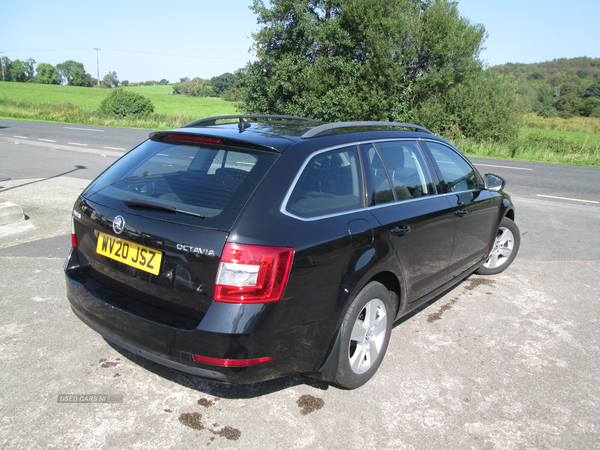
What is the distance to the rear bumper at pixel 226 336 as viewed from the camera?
225cm

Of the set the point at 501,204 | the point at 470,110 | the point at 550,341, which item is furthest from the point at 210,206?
the point at 470,110

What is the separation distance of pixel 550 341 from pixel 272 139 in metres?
2.87

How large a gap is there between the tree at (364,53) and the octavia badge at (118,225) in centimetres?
2256

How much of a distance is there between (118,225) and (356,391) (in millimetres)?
1824

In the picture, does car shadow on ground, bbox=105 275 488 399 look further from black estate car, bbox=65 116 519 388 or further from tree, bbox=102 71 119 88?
tree, bbox=102 71 119 88

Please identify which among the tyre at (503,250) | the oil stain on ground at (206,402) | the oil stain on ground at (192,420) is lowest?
the oil stain on ground at (206,402)

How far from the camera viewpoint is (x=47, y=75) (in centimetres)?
10612

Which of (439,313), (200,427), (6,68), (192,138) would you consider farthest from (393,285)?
(6,68)

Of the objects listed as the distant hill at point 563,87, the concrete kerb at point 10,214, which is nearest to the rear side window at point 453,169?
the concrete kerb at point 10,214

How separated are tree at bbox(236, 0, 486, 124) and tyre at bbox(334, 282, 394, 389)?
22.1 meters

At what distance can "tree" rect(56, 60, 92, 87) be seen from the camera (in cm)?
11506

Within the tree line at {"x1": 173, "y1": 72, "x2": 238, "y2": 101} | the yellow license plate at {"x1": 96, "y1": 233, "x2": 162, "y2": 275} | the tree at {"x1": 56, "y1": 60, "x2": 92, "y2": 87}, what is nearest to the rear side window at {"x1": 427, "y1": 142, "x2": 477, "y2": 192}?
the yellow license plate at {"x1": 96, "y1": 233, "x2": 162, "y2": 275}

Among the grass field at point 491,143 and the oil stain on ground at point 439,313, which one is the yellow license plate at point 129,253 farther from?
the grass field at point 491,143

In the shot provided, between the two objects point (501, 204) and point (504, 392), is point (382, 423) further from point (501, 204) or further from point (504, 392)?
point (501, 204)
